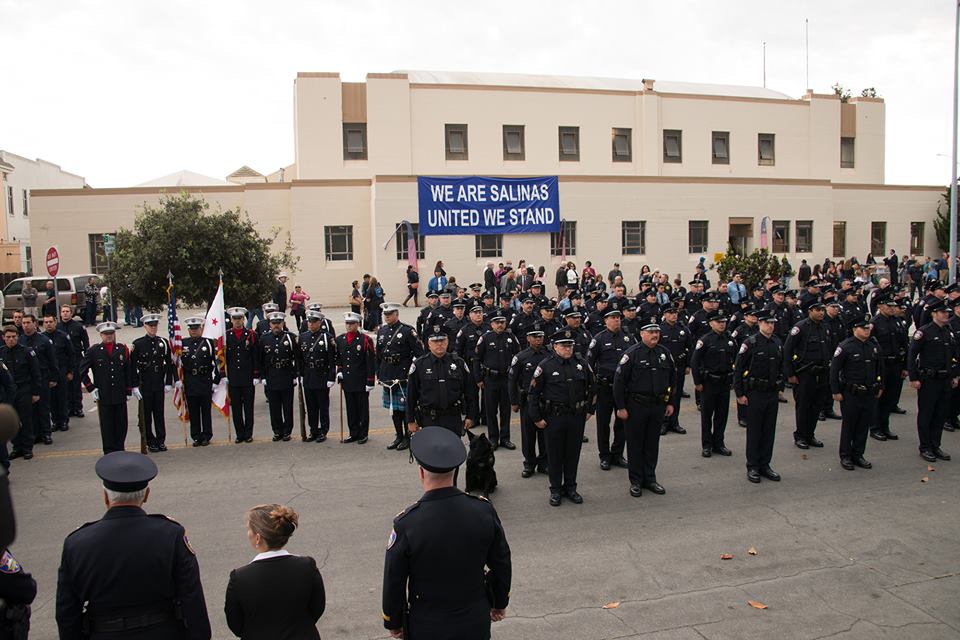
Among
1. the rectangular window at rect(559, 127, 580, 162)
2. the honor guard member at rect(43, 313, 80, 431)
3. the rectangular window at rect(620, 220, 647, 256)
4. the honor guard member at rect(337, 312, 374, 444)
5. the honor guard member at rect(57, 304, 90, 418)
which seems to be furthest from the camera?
the rectangular window at rect(559, 127, 580, 162)

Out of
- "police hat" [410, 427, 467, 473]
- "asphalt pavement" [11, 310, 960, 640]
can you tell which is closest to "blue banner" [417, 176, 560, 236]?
"asphalt pavement" [11, 310, 960, 640]

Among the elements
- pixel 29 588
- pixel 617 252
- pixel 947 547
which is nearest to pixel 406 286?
pixel 617 252

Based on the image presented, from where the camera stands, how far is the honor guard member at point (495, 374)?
1116 cm

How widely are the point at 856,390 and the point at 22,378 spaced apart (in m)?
11.8

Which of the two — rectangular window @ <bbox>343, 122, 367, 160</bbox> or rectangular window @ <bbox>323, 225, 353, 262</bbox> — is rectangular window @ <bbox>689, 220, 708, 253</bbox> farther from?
rectangular window @ <bbox>343, 122, 367, 160</bbox>

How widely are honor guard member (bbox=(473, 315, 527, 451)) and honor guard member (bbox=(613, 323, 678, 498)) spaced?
251 cm

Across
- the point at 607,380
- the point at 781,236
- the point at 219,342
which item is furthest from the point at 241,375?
the point at 781,236

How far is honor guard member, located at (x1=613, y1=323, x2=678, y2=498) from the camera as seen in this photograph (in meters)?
8.84

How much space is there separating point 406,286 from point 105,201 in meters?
14.5

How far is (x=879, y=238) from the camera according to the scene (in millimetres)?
40781

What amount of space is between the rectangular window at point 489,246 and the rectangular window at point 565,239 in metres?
2.47

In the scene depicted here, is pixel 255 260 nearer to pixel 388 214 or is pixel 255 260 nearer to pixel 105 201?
pixel 388 214

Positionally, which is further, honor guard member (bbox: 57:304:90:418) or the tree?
the tree

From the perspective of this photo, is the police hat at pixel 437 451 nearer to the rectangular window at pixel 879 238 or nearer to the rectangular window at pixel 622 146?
the rectangular window at pixel 622 146
